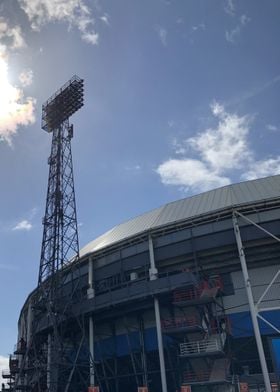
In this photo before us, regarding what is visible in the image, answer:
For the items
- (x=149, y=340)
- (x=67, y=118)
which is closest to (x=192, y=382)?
(x=149, y=340)

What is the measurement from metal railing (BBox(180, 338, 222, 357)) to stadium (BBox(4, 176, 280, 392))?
8 centimetres

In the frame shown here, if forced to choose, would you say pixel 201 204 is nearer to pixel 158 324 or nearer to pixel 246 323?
pixel 246 323

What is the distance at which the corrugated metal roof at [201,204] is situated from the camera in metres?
40.8

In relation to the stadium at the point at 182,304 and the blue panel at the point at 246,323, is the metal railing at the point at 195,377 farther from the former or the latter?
the blue panel at the point at 246,323

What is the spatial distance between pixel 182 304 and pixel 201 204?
12.2 metres

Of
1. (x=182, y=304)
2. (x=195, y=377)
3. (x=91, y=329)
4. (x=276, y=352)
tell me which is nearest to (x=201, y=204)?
(x=182, y=304)

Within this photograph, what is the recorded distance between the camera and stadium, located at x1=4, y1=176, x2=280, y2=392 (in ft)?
112

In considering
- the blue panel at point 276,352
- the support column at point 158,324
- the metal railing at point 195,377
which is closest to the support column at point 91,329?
the support column at point 158,324

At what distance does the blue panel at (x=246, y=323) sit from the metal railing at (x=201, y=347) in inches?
110

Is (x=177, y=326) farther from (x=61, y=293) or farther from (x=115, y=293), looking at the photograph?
(x=61, y=293)

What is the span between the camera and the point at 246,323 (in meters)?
35.1

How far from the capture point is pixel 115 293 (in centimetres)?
3862

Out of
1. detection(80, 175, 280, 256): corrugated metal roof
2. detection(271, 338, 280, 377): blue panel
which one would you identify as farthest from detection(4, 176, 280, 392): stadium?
detection(80, 175, 280, 256): corrugated metal roof

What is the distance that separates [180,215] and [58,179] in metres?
16.3
